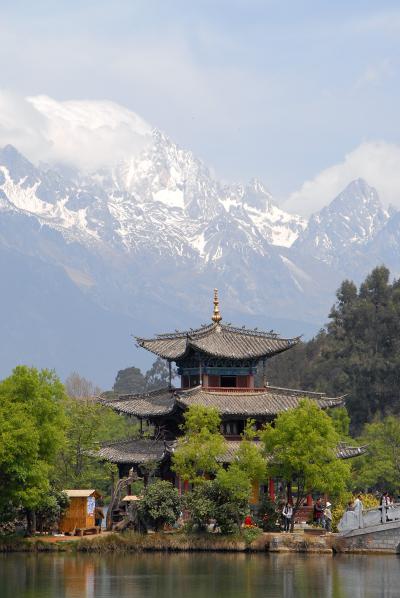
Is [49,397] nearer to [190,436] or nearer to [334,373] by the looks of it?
[190,436]

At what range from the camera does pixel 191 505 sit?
237 feet

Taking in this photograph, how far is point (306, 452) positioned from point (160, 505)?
7431 millimetres

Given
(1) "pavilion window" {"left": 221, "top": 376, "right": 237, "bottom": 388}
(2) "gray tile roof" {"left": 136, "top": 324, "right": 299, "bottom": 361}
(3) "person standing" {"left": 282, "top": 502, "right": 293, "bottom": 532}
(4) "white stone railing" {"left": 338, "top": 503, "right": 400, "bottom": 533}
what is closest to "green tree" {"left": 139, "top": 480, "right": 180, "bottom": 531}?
(3) "person standing" {"left": 282, "top": 502, "right": 293, "bottom": 532}

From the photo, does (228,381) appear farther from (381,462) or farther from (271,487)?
(381,462)

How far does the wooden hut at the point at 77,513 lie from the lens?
246 feet

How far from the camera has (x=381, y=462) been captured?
94.4m

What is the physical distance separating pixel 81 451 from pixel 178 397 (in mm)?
7472

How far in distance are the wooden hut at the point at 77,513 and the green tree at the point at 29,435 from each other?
171 cm

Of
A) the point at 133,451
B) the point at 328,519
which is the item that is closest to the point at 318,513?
the point at 328,519

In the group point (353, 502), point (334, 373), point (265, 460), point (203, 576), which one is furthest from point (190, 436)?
point (334, 373)

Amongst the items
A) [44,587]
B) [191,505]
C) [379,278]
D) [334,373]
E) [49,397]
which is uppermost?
[379,278]

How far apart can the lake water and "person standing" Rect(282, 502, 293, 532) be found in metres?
5.12

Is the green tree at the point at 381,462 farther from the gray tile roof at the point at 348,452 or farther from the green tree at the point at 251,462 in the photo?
the green tree at the point at 251,462

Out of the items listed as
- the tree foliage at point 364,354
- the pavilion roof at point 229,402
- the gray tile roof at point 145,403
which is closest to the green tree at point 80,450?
the gray tile roof at point 145,403
